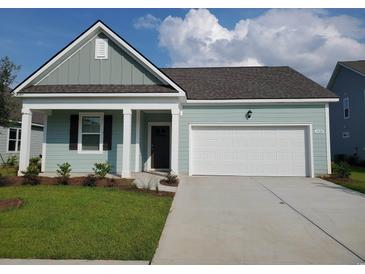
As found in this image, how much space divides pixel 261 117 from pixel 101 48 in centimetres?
756

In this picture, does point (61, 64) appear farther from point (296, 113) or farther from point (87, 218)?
point (296, 113)

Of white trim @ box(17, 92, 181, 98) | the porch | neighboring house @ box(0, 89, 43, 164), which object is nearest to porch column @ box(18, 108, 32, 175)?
white trim @ box(17, 92, 181, 98)

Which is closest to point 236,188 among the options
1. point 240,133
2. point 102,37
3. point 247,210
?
point 247,210

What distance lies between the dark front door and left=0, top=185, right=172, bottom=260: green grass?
5495 mm

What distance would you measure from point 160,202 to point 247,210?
2179mm

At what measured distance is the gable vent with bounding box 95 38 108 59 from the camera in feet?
38.9

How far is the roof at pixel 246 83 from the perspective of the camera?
12922mm

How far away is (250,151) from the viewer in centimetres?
1273

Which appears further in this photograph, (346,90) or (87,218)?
(346,90)

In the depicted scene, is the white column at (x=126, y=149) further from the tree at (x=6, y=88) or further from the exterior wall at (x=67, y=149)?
the tree at (x=6, y=88)

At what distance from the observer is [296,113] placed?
1272cm

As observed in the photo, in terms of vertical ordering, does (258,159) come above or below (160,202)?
above

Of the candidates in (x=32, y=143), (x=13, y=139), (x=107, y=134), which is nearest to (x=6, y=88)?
(x=107, y=134)

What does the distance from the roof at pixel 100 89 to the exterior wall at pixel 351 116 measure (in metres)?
15.3
